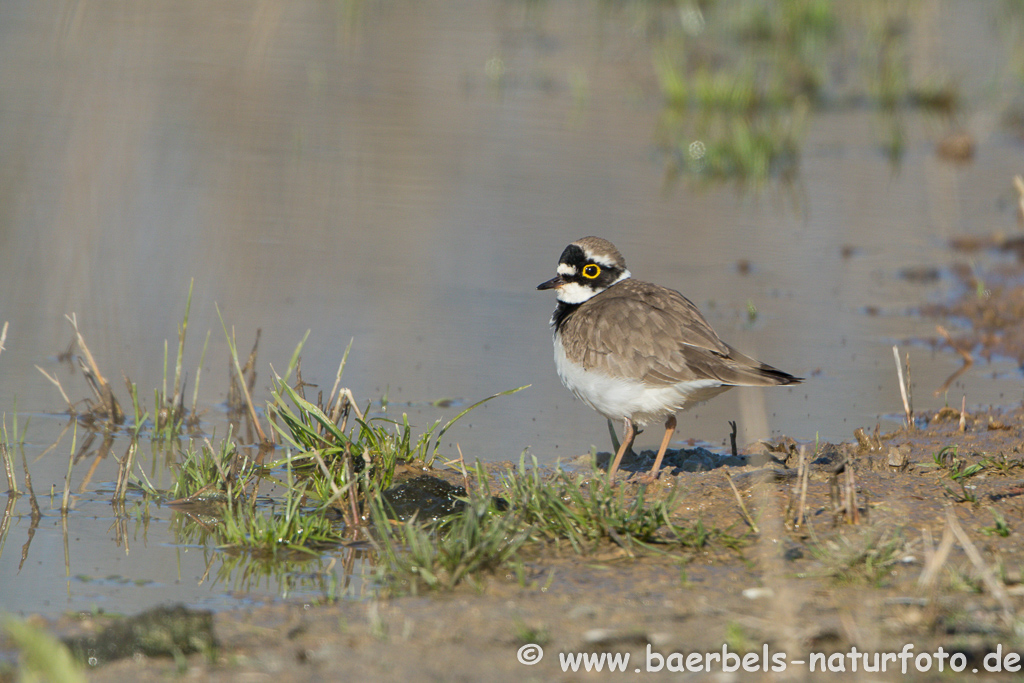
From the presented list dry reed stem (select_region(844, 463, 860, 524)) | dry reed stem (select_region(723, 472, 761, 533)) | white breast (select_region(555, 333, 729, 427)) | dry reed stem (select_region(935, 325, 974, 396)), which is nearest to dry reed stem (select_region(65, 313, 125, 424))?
white breast (select_region(555, 333, 729, 427))

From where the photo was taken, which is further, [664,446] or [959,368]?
[959,368]

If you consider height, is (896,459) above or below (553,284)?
below

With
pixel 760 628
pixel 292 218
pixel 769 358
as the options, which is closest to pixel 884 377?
pixel 769 358

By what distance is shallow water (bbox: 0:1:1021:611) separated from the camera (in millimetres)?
6688

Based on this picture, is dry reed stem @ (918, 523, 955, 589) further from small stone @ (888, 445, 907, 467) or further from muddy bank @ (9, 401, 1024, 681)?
small stone @ (888, 445, 907, 467)

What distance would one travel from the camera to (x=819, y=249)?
9.85 metres

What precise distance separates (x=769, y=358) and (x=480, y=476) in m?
3.27

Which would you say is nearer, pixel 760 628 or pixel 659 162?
pixel 760 628

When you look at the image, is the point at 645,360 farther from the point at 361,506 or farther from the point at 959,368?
the point at 959,368

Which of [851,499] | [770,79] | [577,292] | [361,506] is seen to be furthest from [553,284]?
[770,79]

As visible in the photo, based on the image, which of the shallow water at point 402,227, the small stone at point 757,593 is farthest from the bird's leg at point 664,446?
the small stone at point 757,593

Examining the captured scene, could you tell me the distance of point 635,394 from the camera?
5312mm

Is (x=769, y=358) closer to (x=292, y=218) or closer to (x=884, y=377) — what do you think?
(x=884, y=377)

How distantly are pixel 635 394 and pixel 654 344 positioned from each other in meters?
0.24
